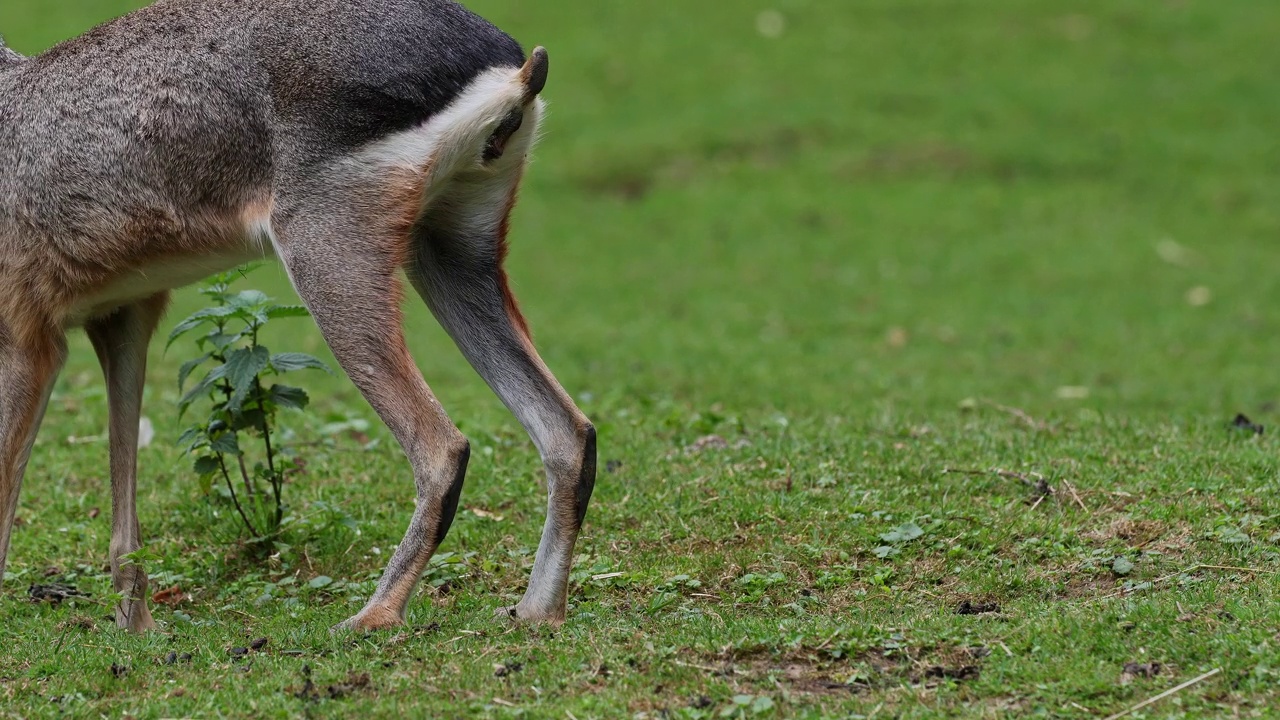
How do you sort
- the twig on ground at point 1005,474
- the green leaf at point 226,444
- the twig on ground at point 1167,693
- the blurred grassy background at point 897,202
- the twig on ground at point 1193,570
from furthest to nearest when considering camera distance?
the blurred grassy background at point 897,202 < the twig on ground at point 1005,474 < the green leaf at point 226,444 < the twig on ground at point 1193,570 < the twig on ground at point 1167,693

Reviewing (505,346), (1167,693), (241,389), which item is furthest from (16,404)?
(1167,693)

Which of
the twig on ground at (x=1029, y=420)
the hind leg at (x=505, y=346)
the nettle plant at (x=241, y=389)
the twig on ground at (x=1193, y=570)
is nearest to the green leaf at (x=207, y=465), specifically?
the nettle plant at (x=241, y=389)

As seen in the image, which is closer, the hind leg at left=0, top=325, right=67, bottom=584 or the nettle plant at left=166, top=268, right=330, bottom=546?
the hind leg at left=0, top=325, right=67, bottom=584

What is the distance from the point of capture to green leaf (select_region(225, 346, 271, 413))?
5105 millimetres

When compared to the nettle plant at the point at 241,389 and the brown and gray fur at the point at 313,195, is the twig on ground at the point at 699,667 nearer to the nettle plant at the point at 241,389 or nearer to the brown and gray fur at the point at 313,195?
the brown and gray fur at the point at 313,195

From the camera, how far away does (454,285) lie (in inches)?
194

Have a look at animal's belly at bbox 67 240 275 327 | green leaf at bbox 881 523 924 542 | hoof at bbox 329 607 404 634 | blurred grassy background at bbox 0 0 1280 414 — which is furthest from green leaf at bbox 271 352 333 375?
blurred grassy background at bbox 0 0 1280 414

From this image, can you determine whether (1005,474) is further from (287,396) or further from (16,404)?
(16,404)

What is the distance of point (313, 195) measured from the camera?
4516 mm

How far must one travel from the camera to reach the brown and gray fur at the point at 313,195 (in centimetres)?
451

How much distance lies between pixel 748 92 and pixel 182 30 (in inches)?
552

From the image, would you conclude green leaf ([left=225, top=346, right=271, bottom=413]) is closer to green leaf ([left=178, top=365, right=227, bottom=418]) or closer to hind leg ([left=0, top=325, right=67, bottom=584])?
green leaf ([left=178, top=365, right=227, bottom=418])

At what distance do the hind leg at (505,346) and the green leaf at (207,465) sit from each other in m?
1.19

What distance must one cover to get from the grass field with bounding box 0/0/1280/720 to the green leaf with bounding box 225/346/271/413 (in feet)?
2.38
